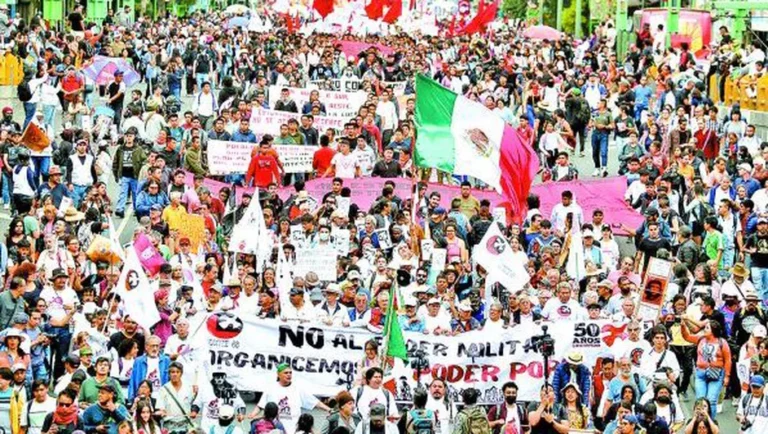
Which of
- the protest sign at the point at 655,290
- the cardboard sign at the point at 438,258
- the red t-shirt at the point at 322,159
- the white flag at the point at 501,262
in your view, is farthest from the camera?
the red t-shirt at the point at 322,159

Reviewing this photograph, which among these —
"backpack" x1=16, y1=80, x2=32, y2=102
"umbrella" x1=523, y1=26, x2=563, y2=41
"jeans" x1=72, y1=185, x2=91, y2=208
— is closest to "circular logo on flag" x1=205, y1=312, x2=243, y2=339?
"jeans" x1=72, y1=185, x2=91, y2=208

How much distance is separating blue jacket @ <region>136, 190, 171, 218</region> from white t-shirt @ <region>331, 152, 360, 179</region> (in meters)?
2.52

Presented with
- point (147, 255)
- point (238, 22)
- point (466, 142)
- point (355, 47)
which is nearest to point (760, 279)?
point (466, 142)

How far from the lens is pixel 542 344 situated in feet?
56.3

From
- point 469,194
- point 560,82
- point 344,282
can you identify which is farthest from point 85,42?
point 344,282

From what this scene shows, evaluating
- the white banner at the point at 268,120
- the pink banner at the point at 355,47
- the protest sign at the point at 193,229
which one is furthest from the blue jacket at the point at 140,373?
the pink banner at the point at 355,47

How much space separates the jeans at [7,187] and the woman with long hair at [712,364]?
1056 centimetres

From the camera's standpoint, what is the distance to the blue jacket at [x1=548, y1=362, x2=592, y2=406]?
53.2 ft

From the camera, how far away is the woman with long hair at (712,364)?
17172 millimetres

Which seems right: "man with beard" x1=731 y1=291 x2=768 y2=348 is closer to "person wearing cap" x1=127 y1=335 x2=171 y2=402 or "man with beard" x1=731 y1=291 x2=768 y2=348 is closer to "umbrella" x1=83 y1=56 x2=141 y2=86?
"person wearing cap" x1=127 y1=335 x2=171 y2=402

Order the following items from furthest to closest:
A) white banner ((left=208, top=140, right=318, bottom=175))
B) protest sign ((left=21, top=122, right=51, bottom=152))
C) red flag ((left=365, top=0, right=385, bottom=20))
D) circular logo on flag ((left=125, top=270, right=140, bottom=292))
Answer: red flag ((left=365, top=0, right=385, bottom=20)), protest sign ((left=21, top=122, right=51, bottom=152)), white banner ((left=208, top=140, right=318, bottom=175)), circular logo on flag ((left=125, top=270, right=140, bottom=292))

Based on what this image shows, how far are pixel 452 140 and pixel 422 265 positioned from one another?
4.01ft

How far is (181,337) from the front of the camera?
16.7 m

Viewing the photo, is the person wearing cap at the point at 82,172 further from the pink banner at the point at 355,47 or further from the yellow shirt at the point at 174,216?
the pink banner at the point at 355,47
